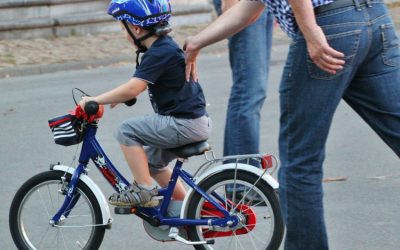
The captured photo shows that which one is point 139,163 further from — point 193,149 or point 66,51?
point 66,51

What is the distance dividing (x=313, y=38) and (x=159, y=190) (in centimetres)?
158

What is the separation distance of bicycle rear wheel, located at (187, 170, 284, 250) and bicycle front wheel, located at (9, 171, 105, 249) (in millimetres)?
525

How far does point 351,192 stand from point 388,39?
274 cm

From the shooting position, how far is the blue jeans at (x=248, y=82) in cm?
604

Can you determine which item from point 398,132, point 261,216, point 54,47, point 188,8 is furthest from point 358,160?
point 188,8

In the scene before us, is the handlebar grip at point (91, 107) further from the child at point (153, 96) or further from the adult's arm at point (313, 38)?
the adult's arm at point (313, 38)

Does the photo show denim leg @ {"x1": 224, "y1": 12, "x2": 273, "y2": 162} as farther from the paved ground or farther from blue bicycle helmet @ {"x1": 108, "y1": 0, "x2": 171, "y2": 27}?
the paved ground

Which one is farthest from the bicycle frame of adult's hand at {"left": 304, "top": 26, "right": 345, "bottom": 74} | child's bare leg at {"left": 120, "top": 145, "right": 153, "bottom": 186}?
adult's hand at {"left": 304, "top": 26, "right": 345, "bottom": 74}

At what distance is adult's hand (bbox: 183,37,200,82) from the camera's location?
4605 mm

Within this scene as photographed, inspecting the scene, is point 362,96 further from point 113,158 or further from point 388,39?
point 113,158

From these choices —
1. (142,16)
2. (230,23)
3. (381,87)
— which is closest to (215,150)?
(142,16)

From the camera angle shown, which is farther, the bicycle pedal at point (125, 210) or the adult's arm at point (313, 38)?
the bicycle pedal at point (125, 210)

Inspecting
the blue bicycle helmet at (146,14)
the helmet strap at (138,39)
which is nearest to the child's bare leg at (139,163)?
the helmet strap at (138,39)

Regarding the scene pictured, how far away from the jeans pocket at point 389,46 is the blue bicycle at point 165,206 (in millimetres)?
979
